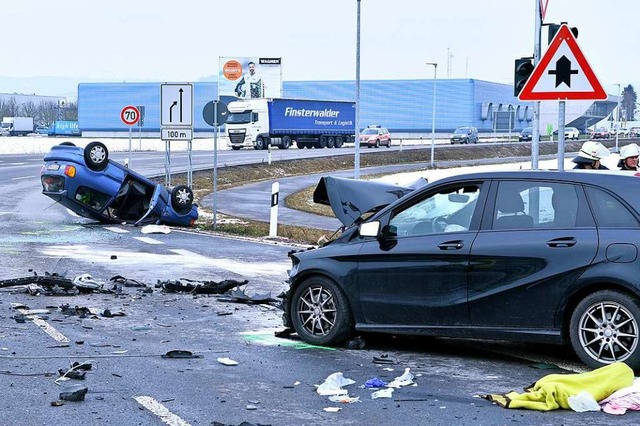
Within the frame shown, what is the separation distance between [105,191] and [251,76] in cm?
8273

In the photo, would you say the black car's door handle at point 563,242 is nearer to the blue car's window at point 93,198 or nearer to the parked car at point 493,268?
the parked car at point 493,268

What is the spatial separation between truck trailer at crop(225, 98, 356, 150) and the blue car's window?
45.4 m

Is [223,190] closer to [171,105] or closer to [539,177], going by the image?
[171,105]

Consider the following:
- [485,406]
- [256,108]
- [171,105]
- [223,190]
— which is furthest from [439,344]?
[256,108]

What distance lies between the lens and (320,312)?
31.8 feet

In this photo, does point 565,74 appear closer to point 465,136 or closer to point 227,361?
point 227,361

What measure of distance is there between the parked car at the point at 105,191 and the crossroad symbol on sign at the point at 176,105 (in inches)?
143

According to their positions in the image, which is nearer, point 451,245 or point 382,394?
point 382,394

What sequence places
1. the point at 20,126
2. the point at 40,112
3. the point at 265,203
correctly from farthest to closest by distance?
the point at 40,112 → the point at 20,126 → the point at 265,203

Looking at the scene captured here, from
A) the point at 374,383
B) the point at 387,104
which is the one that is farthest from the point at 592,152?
the point at 387,104

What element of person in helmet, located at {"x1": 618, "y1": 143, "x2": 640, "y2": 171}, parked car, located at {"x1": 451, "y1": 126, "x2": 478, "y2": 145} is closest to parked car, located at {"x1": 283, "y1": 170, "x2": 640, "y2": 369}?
person in helmet, located at {"x1": 618, "y1": 143, "x2": 640, "y2": 171}

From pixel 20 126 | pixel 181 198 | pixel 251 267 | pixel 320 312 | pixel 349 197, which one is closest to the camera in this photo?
pixel 320 312

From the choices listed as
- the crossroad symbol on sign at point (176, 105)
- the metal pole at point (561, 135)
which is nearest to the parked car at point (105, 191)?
the crossroad symbol on sign at point (176, 105)

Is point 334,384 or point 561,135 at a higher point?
point 561,135
